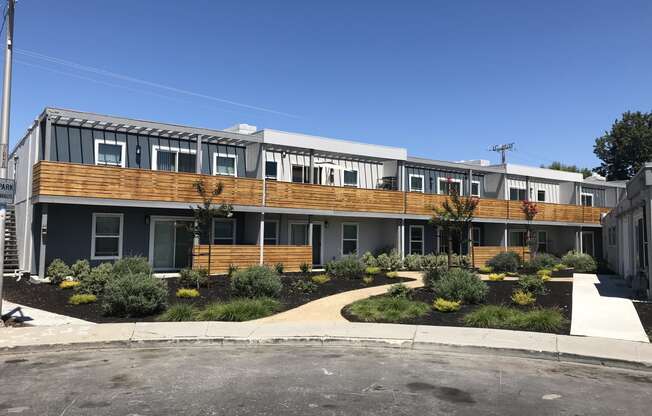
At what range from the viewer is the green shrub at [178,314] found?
12.0 metres

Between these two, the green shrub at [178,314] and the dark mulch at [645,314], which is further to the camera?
the green shrub at [178,314]

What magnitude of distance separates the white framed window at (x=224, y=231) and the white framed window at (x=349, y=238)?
238 inches

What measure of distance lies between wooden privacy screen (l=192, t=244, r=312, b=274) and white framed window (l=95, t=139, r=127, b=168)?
14.7ft

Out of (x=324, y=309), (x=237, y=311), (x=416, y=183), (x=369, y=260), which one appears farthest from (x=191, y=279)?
(x=416, y=183)

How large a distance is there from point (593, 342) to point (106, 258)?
653 inches

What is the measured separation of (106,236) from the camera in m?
20.1

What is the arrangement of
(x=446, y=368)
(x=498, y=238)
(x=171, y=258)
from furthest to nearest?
1. (x=498, y=238)
2. (x=171, y=258)
3. (x=446, y=368)

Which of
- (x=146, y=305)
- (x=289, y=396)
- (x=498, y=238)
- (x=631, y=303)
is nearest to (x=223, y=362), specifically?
(x=289, y=396)

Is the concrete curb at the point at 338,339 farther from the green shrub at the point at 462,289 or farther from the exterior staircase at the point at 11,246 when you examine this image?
the exterior staircase at the point at 11,246

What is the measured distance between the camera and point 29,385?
Result: 694cm

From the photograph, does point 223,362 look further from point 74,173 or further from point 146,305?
point 74,173

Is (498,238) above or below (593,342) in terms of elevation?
above

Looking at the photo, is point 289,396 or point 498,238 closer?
point 289,396

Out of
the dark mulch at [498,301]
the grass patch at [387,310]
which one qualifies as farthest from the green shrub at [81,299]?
the grass patch at [387,310]
